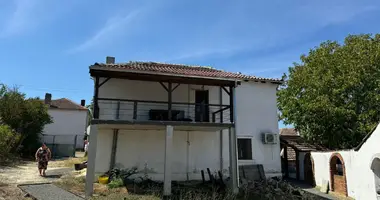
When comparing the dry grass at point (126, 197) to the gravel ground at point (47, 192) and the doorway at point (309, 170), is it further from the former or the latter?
the doorway at point (309, 170)

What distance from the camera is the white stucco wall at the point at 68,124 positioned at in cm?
3448

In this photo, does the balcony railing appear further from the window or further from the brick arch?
the brick arch

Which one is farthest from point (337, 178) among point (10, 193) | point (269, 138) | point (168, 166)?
point (10, 193)

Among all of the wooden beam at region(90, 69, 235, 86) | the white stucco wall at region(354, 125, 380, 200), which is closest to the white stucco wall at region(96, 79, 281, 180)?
the wooden beam at region(90, 69, 235, 86)

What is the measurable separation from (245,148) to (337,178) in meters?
4.69

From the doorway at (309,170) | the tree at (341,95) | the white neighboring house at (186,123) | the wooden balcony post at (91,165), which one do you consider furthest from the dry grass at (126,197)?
the tree at (341,95)

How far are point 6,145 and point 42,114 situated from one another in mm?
7484

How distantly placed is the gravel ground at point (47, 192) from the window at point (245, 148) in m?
8.94

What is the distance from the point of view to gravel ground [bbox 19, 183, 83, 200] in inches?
376

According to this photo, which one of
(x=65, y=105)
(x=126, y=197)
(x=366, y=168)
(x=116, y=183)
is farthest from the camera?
(x=65, y=105)

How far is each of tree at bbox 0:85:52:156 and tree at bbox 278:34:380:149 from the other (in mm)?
21378

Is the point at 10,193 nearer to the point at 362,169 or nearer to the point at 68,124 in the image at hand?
the point at 362,169

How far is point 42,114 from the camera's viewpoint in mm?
26750

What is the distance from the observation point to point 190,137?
→ 1519cm
